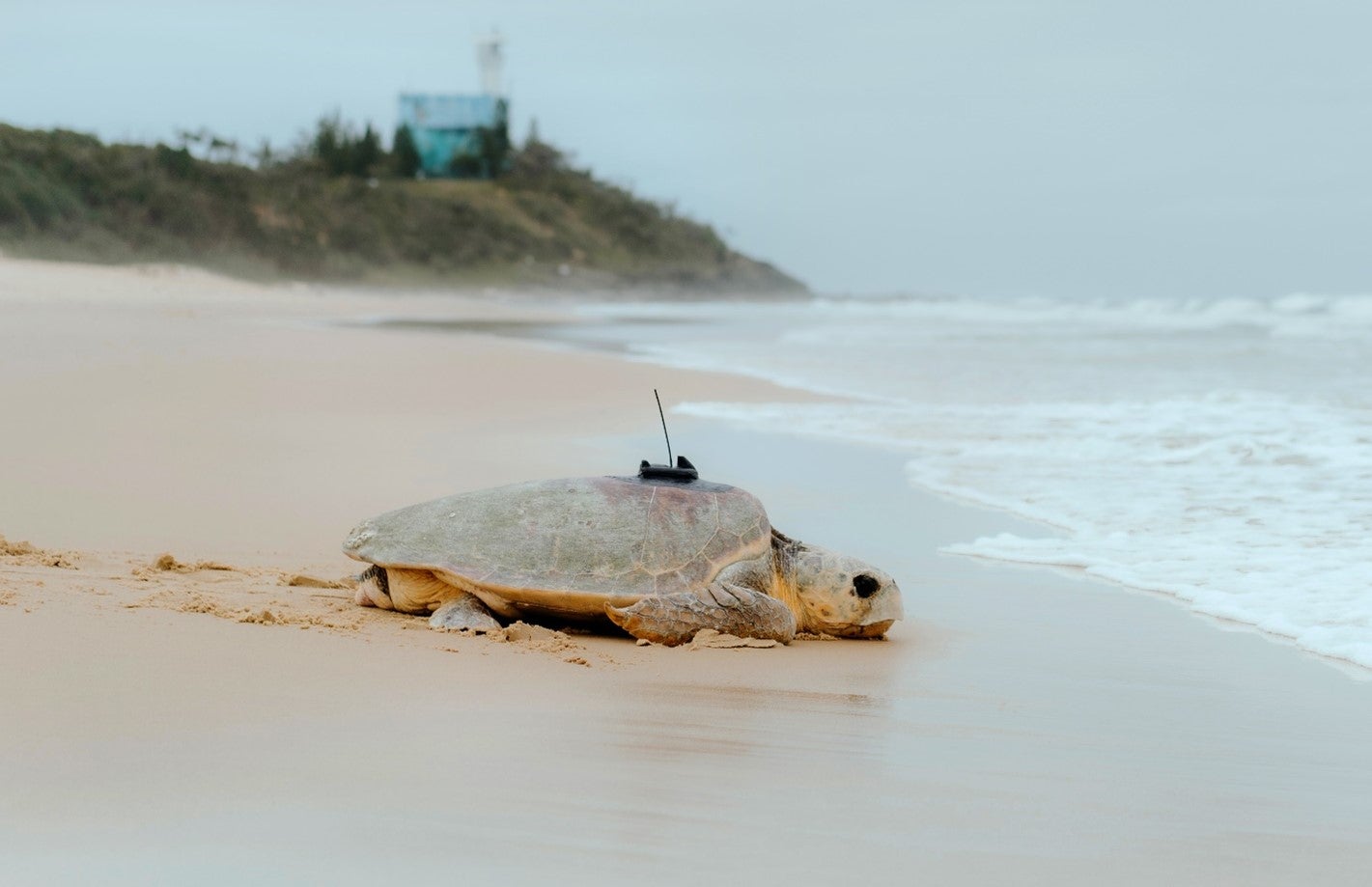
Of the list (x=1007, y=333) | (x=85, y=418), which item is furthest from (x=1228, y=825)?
(x=1007, y=333)

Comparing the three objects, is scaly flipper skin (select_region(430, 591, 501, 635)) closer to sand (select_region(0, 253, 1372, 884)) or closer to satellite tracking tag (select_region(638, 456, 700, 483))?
sand (select_region(0, 253, 1372, 884))

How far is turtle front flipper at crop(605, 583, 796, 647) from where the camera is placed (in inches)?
150

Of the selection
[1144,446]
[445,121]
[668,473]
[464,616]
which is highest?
[445,121]

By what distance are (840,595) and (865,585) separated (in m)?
0.09

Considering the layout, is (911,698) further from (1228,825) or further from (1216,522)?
(1216,522)

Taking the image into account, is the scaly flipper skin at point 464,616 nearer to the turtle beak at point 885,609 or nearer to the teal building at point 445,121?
the turtle beak at point 885,609

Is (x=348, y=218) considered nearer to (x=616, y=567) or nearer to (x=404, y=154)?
(x=404, y=154)

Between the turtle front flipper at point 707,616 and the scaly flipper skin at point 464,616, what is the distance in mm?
379

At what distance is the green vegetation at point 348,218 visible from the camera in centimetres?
3444

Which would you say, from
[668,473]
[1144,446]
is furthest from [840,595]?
[1144,446]

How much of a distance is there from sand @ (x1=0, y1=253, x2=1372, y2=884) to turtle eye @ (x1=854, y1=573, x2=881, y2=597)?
7.0 inches

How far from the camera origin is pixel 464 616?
3863mm

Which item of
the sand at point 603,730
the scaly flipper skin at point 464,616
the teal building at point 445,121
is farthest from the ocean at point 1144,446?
the teal building at point 445,121

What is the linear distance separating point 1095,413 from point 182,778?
8.88 metres
